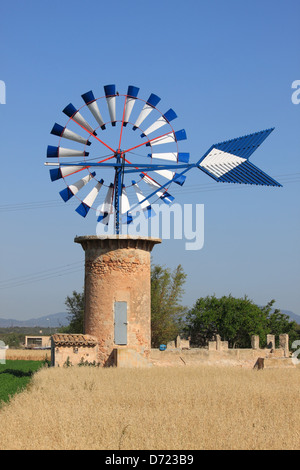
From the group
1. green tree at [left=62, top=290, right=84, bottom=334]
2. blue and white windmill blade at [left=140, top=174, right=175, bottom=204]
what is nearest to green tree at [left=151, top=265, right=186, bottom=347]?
green tree at [left=62, top=290, right=84, bottom=334]

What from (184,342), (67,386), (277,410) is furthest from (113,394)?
(184,342)

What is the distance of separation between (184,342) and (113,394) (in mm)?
22817

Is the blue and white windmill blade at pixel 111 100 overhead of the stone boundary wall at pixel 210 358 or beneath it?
overhead

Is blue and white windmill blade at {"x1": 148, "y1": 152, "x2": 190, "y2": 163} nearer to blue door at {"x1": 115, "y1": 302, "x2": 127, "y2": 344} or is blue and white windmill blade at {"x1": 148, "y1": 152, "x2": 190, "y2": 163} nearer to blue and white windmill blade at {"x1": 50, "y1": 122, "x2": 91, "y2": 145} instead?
blue and white windmill blade at {"x1": 50, "y1": 122, "x2": 91, "y2": 145}

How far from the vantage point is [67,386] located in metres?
18.5

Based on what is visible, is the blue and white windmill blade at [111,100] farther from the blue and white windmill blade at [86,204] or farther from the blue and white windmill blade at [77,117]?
the blue and white windmill blade at [86,204]

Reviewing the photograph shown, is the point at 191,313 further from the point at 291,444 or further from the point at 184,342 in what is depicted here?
the point at 291,444

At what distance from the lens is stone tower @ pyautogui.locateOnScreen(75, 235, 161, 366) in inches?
919

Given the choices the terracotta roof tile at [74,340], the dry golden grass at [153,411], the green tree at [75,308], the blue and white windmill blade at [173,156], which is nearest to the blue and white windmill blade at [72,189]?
the blue and white windmill blade at [173,156]

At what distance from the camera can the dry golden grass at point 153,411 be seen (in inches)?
447

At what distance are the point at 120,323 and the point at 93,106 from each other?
7.69 m

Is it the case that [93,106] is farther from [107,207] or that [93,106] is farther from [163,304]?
[163,304]

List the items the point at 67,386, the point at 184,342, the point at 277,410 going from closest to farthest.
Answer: the point at 277,410
the point at 67,386
the point at 184,342

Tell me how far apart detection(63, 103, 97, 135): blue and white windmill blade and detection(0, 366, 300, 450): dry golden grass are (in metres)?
8.42
